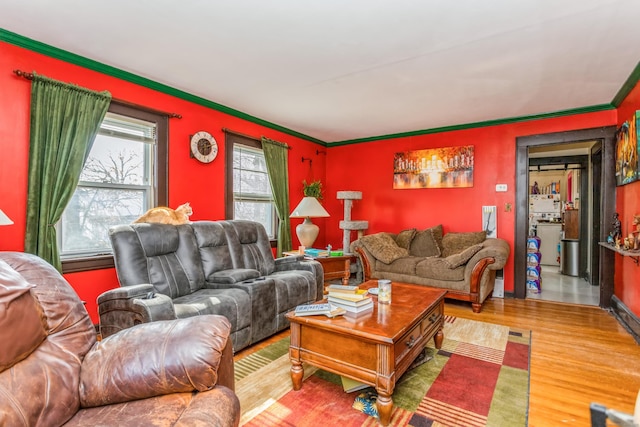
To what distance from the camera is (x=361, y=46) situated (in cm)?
253

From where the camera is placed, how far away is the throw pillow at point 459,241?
14.0 ft

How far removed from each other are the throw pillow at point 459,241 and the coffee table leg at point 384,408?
300 cm

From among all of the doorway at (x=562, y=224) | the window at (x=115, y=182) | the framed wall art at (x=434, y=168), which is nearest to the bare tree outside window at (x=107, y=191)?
the window at (x=115, y=182)

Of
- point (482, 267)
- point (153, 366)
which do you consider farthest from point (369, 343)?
point (482, 267)

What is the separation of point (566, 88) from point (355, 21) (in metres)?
2.49

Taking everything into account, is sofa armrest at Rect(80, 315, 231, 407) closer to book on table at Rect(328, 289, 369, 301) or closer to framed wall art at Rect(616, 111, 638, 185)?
book on table at Rect(328, 289, 369, 301)

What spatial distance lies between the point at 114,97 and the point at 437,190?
13.7 ft

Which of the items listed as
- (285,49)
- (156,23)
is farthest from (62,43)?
(285,49)

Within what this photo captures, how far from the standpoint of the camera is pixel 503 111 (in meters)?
4.07

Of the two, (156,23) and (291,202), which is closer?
(156,23)

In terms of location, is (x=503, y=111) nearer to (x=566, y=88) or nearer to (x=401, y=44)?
(x=566, y=88)

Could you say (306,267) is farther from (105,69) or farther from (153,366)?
(105,69)

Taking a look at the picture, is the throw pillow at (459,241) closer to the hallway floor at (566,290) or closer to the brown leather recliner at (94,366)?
the hallway floor at (566,290)

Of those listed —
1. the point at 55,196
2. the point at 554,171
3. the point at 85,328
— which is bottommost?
the point at 85,328
